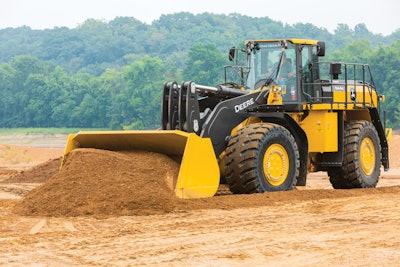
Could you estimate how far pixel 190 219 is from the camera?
12453 mm

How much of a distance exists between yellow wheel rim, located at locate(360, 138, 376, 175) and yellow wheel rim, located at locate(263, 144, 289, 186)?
3039mm

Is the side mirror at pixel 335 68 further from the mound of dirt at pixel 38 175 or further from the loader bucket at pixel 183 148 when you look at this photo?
the mound of dirt at pixel 38 175

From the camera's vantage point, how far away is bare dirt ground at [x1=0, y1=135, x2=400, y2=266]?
30.5 feet

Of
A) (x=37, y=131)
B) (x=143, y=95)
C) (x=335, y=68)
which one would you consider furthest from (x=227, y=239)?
(x=143, y=95)

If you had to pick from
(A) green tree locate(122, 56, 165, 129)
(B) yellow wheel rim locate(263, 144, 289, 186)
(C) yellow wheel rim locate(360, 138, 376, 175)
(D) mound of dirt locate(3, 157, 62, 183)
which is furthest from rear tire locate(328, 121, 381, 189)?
(A) green tree locate(122, 56, 165, 129)

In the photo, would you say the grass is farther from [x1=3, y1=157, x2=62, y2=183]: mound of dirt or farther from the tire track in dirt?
the tire track in dirt

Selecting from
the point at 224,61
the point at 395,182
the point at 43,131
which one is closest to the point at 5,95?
the point at 43,131

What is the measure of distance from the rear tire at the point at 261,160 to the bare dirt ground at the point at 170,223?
13.5 inches

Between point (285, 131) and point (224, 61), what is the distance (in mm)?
94894

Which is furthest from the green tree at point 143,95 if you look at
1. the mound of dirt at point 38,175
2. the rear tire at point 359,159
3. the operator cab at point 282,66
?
the operator cab at point 282,66

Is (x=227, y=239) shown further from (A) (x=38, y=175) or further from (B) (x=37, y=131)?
(B) (x=37, y=131)

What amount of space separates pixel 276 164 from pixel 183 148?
6.14ft

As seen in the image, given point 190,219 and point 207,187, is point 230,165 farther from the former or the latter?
point 190,219

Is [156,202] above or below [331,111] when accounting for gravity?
below
